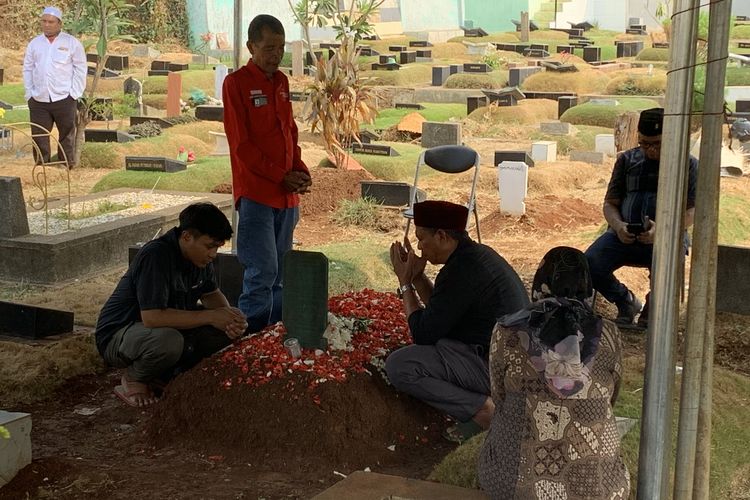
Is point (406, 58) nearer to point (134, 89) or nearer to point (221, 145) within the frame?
point (134, 89)

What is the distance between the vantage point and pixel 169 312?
4648 mm

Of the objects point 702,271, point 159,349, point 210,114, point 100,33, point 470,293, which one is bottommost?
point 210,114

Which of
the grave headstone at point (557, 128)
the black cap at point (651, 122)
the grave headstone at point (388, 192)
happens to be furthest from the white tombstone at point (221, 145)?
the black cap at point (651, 122)

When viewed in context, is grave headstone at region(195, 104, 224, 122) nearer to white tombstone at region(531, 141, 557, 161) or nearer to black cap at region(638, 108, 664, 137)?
white tombstone at region(531, 141, 557, 161)

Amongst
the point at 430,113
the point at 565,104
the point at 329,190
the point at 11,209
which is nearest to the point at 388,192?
the point at 329,190

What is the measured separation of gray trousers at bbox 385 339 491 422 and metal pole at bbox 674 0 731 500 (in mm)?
1437

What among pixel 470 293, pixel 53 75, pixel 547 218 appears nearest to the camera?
pixel 470 293

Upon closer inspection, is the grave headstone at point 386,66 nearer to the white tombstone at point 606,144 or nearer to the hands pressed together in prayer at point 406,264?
the white tombstone at point 606,144

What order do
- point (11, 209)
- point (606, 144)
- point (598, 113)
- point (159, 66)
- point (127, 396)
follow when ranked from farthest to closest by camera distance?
point (159, 66)
point (598, 113)
point (606, 144)
point (11, 209)
point (127, 396)

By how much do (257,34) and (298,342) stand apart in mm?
1718

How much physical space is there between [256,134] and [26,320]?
1.73 meters

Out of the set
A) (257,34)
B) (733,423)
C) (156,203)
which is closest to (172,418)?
(257,34)

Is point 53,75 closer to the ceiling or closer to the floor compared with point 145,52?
closer to the ceiling

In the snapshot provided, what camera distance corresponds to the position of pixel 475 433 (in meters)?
4.39
